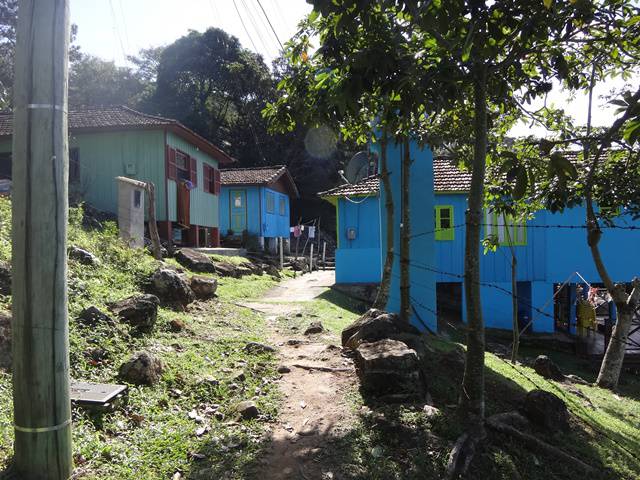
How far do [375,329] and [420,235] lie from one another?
3.40 metres

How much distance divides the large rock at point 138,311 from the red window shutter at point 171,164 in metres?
9.86

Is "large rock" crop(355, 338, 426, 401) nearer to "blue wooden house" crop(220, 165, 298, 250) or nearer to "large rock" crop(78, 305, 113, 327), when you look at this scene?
"large rock" crop(78, 305, 113, 327)

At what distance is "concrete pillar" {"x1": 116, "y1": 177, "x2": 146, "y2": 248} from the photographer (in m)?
10.2

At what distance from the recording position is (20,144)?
8.89 feet

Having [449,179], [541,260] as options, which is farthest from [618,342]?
[449,179]

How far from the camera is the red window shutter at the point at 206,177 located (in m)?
19.0

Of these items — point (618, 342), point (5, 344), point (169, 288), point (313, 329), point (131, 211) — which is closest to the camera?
point (5, 344)

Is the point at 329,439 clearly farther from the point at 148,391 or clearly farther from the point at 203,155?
the point at 203,155

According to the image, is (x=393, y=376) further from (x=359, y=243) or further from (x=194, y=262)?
(x=359, y=243)

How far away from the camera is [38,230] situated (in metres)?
2.71

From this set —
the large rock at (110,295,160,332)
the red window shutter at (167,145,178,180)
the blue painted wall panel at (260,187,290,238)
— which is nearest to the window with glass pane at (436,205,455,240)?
the red window shutter at (167,145,178,180)

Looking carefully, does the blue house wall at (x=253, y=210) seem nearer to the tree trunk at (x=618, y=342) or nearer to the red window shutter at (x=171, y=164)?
the red window shutter at (x=171, y=164)

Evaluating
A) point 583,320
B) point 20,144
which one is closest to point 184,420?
point 20,144

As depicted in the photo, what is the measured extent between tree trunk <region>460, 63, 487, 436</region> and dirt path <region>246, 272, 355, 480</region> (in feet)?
3.62
